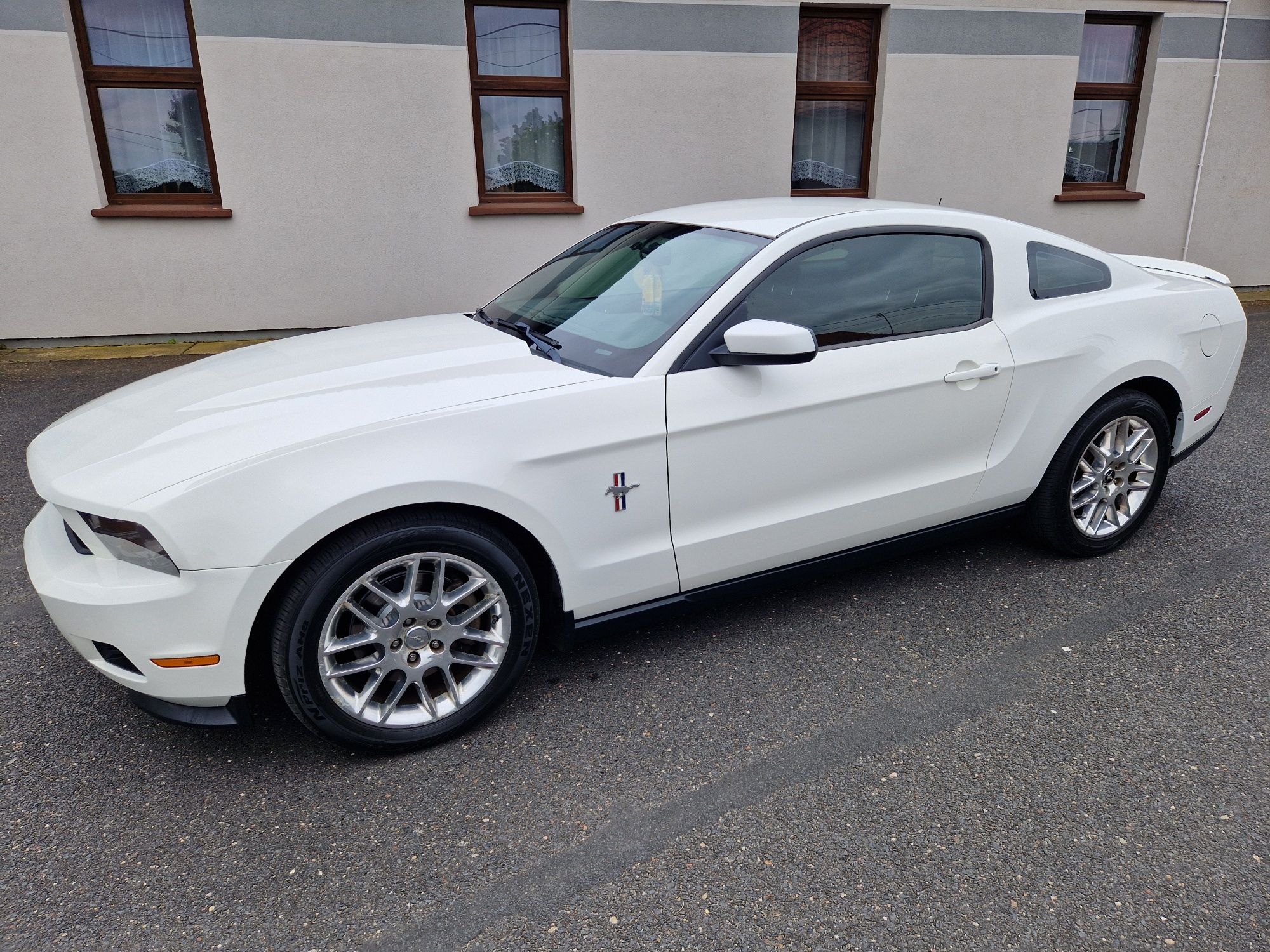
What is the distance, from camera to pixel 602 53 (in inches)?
317

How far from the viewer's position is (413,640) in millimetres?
2584

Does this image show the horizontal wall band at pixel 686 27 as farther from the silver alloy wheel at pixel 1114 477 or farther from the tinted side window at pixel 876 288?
the silver alloy wheel at pixel 1114 477

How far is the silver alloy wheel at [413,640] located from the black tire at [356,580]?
22 millimetres

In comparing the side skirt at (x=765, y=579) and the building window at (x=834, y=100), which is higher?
the building window at (x=834, y=100)

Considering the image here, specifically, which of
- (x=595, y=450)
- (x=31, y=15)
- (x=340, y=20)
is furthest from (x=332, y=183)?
(x=595, y=450)

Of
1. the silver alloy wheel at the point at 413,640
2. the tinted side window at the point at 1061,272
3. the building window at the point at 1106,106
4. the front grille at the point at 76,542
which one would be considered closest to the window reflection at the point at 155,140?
the front grille at the point at 76,542

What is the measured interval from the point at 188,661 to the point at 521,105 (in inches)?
285

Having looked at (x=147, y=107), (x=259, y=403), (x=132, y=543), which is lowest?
(x=132, y=543)

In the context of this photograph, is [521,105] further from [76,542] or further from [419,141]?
[76,542]

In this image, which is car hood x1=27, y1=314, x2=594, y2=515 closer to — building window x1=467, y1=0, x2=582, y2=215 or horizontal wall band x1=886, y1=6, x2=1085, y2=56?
→ building window x1=467, y1=0, x2=582, y2=215

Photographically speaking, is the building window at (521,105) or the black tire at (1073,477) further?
the building window at (521,105)

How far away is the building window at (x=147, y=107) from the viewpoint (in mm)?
7480

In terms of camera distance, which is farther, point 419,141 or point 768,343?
point 419,141

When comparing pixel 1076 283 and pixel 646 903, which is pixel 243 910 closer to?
pixel 646 903
